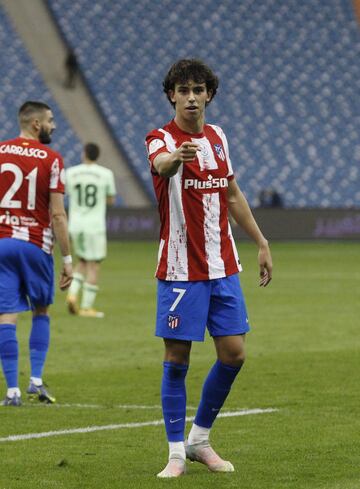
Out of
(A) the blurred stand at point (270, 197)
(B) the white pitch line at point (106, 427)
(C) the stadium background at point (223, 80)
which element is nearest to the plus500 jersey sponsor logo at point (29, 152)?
(B) the white pitch line at point (106, 427)

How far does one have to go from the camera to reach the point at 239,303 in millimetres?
6410

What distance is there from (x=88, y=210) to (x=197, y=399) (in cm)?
822

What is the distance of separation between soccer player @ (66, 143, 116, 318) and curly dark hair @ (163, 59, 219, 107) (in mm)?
9965

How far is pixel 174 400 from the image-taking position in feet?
20.9

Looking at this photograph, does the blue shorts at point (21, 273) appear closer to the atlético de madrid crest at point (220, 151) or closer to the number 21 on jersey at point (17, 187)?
the number 21 on jersey at point (17, 187)

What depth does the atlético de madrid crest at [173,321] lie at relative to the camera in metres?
6.27

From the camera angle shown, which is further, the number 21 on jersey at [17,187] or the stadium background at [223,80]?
the stadium background at [223,80]

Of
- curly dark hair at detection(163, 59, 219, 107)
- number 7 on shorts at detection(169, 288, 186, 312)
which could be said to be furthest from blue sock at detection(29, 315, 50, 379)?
curly dark hair at detection(163, 59, 219, 107)

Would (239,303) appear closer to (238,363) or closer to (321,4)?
(238,363)

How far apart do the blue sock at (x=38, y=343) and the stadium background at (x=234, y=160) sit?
0.94 feet

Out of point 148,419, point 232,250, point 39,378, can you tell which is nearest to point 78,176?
point 39,378

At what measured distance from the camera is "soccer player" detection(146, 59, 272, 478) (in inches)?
247

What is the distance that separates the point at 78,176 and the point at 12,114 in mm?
16302

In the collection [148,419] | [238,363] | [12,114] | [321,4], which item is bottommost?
[148,419]
